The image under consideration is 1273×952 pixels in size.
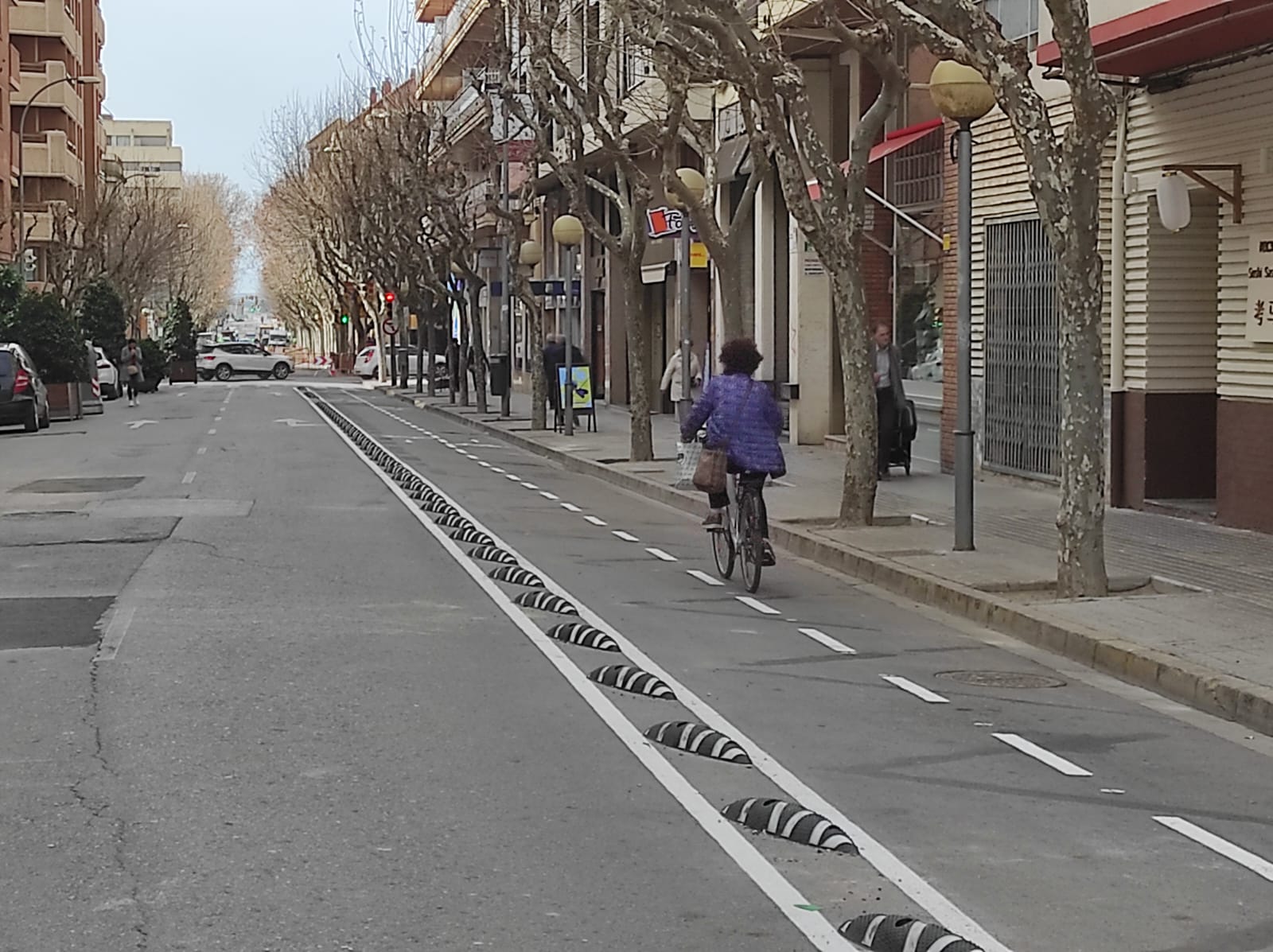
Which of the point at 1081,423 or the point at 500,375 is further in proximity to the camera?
the point at 500,375

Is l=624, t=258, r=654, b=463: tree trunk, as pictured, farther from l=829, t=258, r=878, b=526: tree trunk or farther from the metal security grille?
l=829, t=258, r=878, b=526: tree trunk

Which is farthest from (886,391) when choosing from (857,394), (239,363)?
(239,363)


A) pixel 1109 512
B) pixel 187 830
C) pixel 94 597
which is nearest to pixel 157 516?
pixel 94 597

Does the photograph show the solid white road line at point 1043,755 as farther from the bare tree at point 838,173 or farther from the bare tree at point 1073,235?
the bare tree at point 838,173

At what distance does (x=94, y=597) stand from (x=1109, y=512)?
9.93 metres

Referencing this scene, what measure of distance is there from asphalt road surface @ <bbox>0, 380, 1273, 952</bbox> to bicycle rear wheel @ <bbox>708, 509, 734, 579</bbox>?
0.30 meters

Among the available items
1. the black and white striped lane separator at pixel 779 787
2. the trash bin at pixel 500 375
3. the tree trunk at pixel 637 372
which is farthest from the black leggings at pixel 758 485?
the trash bin at pixel 500 375

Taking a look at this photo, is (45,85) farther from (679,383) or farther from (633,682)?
(633,682)

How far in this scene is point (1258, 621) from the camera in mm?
11609

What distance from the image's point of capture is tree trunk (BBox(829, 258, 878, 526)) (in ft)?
56.5

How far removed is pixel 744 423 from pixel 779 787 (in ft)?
21.7

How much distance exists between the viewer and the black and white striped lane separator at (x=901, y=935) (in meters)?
5.54

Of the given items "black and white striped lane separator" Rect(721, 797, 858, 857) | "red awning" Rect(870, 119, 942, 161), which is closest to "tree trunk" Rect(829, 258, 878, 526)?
"red awning" Rect(870, 119, 942, 161)

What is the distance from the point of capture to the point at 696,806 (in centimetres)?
731
